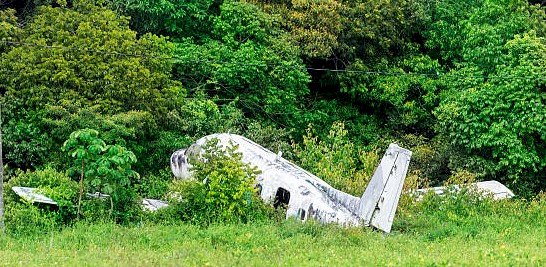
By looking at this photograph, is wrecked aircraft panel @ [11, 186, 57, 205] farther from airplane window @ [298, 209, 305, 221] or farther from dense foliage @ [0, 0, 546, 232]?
airplane window @ [298, 209, 305, 221]

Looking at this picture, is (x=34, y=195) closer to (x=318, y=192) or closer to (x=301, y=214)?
(x=301, y=214)

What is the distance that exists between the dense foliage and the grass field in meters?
1.52

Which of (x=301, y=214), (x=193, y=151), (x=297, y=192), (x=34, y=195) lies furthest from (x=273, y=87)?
(x=34, y=195)

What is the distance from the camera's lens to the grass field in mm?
12812

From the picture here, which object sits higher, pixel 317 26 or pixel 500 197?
pixel 317 26

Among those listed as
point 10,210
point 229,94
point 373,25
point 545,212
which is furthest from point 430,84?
point 10,210

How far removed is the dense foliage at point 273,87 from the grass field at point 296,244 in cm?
152

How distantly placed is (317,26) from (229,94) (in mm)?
4136

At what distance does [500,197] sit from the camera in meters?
21.0

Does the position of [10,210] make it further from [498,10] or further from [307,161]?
[498,10]

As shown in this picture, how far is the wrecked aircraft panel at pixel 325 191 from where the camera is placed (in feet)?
54.1

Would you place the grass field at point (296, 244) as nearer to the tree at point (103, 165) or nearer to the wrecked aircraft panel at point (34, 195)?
the tree at point (103, 165)

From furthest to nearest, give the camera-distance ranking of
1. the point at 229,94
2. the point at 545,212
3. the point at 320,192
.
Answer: the point at 229,94 → the point at 545,212 → the point at 320,192

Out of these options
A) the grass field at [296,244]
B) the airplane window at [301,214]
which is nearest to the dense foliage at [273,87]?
the airplane window at [301,214]
